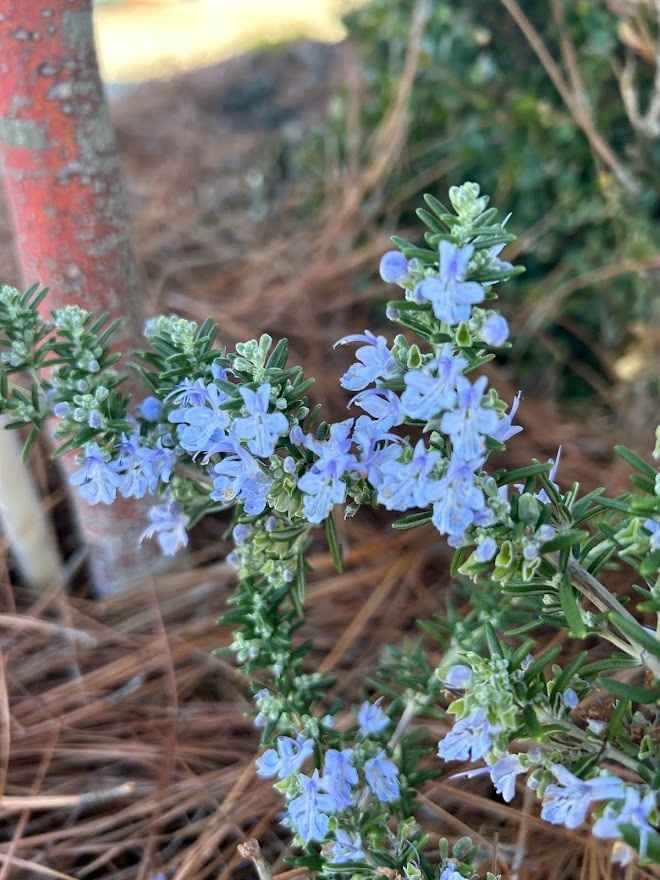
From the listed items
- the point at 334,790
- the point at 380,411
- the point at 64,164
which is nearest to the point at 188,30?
the point at 64,164

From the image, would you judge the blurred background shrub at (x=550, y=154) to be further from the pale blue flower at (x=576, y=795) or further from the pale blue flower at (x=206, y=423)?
the pale blue flower at (x=576, y=795)

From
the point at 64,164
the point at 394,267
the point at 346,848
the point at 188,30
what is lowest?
the point at 346,848

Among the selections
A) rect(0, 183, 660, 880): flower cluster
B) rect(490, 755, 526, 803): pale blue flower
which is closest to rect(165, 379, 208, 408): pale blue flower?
rect(0, 183, 660, 880): flower cluster

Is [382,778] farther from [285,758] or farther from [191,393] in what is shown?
[191,393]

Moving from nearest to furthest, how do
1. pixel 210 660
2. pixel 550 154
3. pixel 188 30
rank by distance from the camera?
pixel 210 660, pixel 550 154, pixel 188 30

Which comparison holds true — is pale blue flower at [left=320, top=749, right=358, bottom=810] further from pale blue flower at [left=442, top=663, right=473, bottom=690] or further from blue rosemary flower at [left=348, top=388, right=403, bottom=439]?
blue rosemary flower at [left=348, top=388, right=403, bottom=439]

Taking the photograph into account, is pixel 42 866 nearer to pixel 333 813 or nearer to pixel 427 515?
pixel 333 813

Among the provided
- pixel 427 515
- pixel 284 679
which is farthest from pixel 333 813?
pixel 427 515
